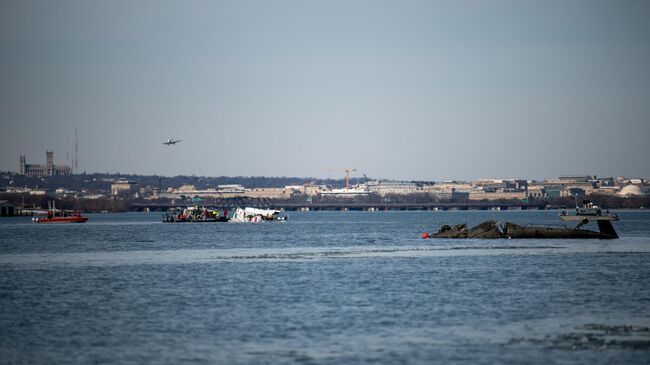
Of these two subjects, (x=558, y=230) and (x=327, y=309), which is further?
(x=558, y=230)

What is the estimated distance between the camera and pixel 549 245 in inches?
3622

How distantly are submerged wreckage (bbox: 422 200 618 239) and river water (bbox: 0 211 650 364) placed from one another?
86.4 feet

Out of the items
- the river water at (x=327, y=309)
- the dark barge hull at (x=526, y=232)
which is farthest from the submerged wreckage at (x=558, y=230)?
the river water at (x=327, y=309)

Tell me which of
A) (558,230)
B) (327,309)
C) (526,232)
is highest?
(558,230)

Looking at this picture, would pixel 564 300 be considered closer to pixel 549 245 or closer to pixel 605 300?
pixel 605 300

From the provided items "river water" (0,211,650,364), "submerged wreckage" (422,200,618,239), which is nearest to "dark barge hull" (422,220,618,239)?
"submerged wreckage" (422,200,618,239)

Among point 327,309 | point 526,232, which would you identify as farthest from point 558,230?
point 327,309

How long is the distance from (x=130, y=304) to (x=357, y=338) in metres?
14.0

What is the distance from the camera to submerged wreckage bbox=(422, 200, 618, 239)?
10188 centimetres

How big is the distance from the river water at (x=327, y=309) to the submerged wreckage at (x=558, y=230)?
1037 inches

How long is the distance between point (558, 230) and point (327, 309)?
70764 millimetres

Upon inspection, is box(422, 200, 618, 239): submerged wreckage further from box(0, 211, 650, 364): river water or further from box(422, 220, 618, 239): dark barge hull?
box(0, 211, 650, 364): river water

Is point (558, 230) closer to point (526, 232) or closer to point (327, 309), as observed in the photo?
point (526, 232)

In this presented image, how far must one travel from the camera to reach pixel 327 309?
41.8 metres
